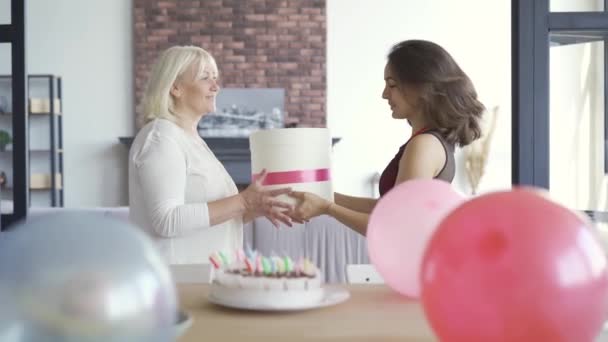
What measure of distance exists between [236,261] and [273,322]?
0.25 meters

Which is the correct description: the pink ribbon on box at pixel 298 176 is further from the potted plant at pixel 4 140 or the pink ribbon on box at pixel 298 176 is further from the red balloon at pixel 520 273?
the potted plant at pixel 4 140

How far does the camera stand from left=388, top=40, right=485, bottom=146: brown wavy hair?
2.18 m

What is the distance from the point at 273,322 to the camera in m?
1.26

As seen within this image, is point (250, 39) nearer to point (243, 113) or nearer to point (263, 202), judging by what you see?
point (243, 113)

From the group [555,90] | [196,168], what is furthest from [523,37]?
[196,168]

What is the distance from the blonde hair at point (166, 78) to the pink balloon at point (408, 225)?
3.55 ft

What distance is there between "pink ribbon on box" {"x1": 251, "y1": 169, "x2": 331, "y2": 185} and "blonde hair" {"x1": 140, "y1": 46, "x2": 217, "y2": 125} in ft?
1.58

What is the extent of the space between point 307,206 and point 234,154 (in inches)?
222

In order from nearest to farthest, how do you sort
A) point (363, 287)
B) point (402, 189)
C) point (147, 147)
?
1. point (402, 189)
2. point (363, 287)
3. point (147, 147)

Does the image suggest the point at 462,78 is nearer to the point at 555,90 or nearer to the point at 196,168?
the point at 555,90

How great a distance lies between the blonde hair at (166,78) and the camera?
2.35 meters

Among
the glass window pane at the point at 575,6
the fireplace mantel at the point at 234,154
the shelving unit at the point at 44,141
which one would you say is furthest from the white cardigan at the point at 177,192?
the shelving unit at the point at 44,141

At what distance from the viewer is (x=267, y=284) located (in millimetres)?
1325

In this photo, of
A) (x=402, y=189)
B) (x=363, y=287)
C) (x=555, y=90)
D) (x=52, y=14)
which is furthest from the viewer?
(x=52, y=14)
